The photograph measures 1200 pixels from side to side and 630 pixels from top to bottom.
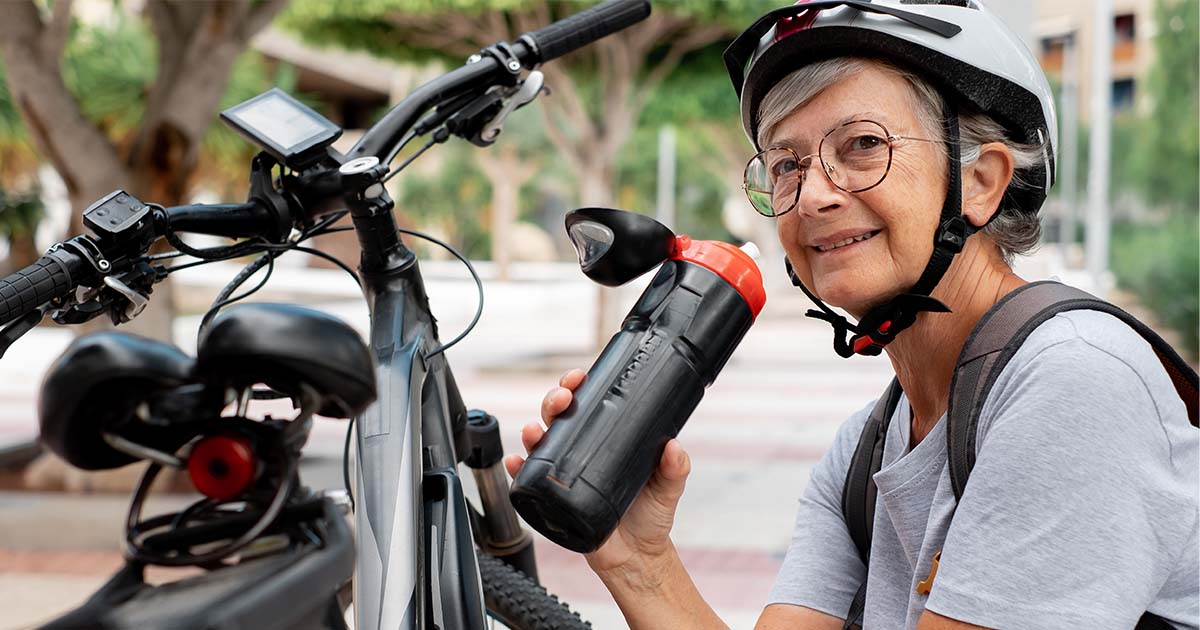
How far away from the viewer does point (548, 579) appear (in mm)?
5379

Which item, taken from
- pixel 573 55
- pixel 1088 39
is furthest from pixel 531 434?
pixel 1088 39

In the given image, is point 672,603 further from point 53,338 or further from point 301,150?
point 53,338

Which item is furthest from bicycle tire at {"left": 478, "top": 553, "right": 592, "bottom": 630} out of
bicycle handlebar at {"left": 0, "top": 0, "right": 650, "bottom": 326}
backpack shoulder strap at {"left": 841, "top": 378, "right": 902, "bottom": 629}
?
bicycle handlebar at {"left": 0, "top": 0, "right": 650, "bottom": 326}

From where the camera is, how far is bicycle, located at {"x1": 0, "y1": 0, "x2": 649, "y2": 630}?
871 mm

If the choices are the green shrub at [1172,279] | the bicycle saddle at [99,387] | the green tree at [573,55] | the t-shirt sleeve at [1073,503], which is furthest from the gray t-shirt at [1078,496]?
the green shrub at [1172,279]

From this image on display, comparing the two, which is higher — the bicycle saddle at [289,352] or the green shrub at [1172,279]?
the green shrub at [1172,279]

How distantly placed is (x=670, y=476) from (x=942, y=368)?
45 centimetres

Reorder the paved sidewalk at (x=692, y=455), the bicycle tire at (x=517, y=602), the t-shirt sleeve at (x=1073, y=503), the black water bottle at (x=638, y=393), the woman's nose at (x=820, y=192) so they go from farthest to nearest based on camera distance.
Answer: the paved sidewalk at (x=692, y=455) → the bicycle tire at (x=517, y=602) → the woman's nose at (x=820, y=192) → the black water bottle at (x=638, y=393) → the t-shirt sleeve at (x=1073, y=503)

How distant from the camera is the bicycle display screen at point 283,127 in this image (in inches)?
69.6

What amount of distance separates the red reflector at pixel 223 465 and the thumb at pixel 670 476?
68 cm

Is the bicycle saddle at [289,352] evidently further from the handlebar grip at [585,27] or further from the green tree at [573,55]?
the green tree at [573,55]

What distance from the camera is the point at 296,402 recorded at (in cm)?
100

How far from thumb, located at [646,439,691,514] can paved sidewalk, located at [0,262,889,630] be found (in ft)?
2.23

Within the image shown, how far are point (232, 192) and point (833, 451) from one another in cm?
2421
